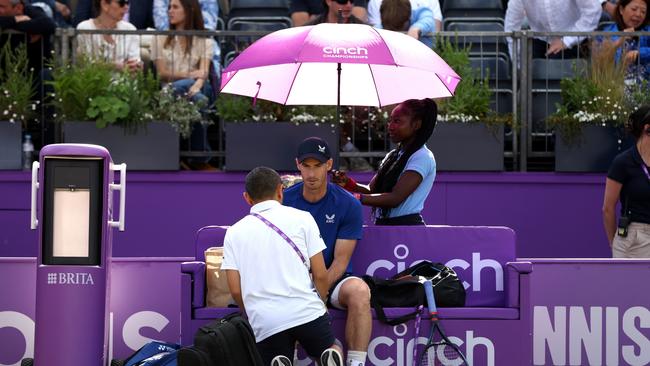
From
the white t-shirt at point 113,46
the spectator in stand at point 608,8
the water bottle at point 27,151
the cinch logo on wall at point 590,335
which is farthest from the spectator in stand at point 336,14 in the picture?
the cinch logo on wall at point 590,335

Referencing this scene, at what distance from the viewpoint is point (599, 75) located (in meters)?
12.6

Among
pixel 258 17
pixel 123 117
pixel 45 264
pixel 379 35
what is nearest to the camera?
pixel 45 264

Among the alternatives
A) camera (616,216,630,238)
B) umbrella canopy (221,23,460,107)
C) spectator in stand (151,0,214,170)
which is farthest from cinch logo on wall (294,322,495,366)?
spectator in stand (151,0,214,170)

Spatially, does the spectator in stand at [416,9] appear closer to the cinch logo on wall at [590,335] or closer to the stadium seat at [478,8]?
the stadium seat at [478,8]

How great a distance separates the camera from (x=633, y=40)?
13062 millimetres

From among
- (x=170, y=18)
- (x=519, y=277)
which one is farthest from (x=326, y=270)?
(x=170, y=18)

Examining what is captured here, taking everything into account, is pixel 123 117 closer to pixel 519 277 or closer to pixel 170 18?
pixel 170 18

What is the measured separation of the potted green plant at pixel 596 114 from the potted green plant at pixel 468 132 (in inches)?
22.8

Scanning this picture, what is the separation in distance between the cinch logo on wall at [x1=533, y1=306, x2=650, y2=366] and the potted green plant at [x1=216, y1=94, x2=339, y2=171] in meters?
3.72

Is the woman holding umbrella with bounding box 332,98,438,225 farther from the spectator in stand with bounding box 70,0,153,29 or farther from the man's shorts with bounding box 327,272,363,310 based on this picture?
the spectator in stand with bounding box 70,0,153,29

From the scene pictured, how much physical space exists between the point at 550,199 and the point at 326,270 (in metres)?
4.99

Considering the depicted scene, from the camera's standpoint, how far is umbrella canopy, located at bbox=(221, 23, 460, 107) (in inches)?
365

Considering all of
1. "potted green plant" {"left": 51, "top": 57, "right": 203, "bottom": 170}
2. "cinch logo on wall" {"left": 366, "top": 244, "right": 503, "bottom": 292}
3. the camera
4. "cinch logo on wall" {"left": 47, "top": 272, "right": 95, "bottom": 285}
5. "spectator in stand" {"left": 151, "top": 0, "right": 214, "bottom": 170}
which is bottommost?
"cinch logo on wall" {"left": 47, "top": 272, "right": 95, "bottom": 285}

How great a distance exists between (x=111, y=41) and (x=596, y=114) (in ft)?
15.6
